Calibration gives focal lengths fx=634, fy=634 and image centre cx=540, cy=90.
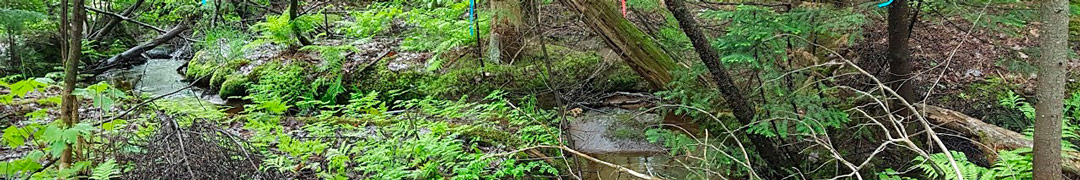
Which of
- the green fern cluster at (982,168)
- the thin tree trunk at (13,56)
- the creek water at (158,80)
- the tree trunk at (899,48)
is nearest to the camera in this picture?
the green fern cluster at (982,168)

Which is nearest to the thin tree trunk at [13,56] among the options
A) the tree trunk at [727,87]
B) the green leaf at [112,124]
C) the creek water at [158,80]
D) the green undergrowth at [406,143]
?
the creek water at [158,80]

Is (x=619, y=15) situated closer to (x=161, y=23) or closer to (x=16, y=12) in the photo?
(x=16, y=12)

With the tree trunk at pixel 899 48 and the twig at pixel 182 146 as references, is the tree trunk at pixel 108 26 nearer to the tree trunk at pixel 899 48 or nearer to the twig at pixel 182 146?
the twig at pixel 182 146

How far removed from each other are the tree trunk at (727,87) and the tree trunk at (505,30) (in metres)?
3.14

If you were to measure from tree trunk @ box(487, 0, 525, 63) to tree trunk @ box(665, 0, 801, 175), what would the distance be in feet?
10.3

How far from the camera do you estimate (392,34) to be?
8.54m

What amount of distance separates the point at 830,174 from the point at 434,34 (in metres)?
4.30

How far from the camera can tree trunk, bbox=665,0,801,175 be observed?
3.20m

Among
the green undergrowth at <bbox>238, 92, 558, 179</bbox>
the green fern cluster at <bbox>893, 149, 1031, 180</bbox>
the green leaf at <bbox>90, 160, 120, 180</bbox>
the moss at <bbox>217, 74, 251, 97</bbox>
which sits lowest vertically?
the moss at <bbox>217, 74, 251, 97</bbox>

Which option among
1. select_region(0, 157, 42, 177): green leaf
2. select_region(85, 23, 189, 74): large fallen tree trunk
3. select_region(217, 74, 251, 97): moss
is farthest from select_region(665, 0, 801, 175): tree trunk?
select_region(85, 23, 189, 74): large fallen tree trunk

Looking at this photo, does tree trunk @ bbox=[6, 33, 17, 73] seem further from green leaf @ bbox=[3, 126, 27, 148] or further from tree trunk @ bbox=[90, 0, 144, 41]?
green leaf @ bbox=[3, 126, 27, 148]

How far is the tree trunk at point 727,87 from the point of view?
10.5 ft

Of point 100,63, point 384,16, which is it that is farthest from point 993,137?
point 100,63

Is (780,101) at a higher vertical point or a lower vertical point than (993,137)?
higher
